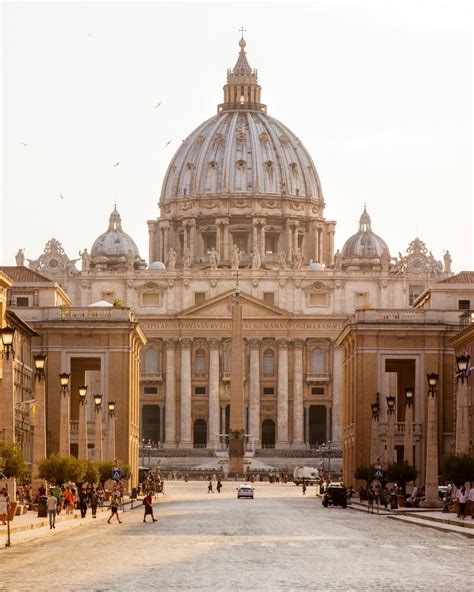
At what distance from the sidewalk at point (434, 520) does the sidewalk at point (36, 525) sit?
33.5 ft

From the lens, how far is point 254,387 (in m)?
190

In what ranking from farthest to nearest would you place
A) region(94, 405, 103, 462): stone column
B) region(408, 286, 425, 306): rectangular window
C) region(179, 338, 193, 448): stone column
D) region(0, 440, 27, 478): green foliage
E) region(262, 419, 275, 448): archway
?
region(408, 286, 425, 306): rectangular window < region(262, 419, 275, 448): archway < region(179, 338, 193, 448): stone column < region(94, 405, 103, 462): stone column < region(0, 440, 27, 478): green foliage

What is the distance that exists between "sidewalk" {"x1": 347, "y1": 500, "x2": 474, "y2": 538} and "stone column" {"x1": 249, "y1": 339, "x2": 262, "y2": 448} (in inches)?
4401

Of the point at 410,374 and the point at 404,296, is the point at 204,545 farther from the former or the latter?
the point at 404,296

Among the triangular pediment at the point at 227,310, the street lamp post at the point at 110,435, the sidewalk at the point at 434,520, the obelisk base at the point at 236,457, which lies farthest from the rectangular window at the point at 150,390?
the sidewalk at the point at 434,520

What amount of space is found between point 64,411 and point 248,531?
90.1ft

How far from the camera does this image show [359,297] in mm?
194625

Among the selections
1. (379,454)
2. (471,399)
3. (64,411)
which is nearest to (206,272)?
(379,454)

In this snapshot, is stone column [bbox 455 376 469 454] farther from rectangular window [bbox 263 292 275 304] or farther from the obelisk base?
rectangular window [bbox 263 292 275 304]

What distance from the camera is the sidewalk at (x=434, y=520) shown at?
5154 centimetres

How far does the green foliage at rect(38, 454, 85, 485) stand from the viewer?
67.2 metres

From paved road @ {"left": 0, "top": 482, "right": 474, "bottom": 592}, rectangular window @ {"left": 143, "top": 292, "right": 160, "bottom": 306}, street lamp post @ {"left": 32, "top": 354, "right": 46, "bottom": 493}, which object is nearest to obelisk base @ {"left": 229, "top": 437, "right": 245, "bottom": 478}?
rectangular window @ {"left": 143, "top": 292, "right": 160, "bottom": 306}

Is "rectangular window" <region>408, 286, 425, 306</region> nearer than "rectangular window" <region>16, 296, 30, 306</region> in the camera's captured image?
No

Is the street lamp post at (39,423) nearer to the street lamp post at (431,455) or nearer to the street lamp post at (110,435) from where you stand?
the street lamp post at (431,455)
